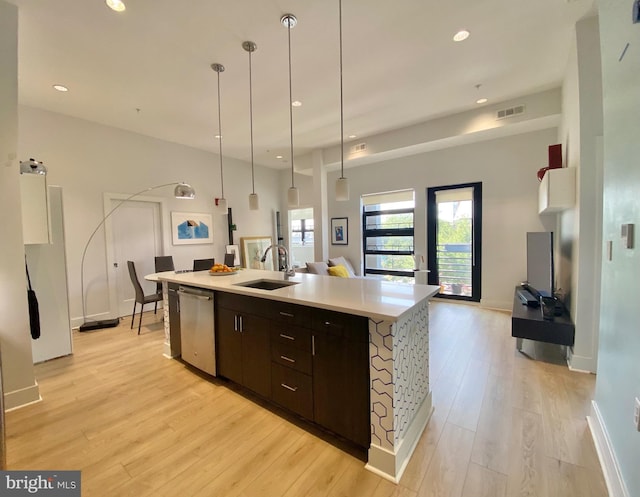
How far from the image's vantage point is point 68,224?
13.8 feet

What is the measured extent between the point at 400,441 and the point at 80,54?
14.5 feet

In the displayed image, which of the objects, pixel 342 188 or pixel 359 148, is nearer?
pixel 342 188

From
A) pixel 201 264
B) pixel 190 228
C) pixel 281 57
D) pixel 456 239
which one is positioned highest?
pixel 281 57

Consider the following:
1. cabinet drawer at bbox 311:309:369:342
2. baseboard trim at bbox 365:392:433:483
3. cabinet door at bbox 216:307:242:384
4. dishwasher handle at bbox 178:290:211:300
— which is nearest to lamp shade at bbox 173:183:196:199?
dishwasher handle at bbox 178:290:211:300

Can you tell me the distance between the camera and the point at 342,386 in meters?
1.67

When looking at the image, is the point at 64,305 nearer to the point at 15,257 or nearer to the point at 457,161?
the point at 15,257

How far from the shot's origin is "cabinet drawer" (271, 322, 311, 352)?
6.00 feet

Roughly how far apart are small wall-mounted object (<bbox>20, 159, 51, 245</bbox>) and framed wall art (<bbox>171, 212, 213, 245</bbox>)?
8.95 feet

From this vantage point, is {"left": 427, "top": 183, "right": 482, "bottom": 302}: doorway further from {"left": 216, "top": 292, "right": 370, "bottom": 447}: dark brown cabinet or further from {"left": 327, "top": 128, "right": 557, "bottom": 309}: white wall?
{"left": 216, "top": 292, "right": 370, "bottom": 447}: dark brown cabinet

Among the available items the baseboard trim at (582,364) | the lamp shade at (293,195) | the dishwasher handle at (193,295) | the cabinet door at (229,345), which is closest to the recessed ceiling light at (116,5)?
the lamp shade at (293,195)

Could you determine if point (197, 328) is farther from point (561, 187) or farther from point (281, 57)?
point (561, 187)

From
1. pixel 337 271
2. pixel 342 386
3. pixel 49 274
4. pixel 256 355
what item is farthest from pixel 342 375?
pixel 49 274

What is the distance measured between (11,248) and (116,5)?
7.00 feet

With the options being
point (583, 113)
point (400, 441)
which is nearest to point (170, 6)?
point (400, 441)
